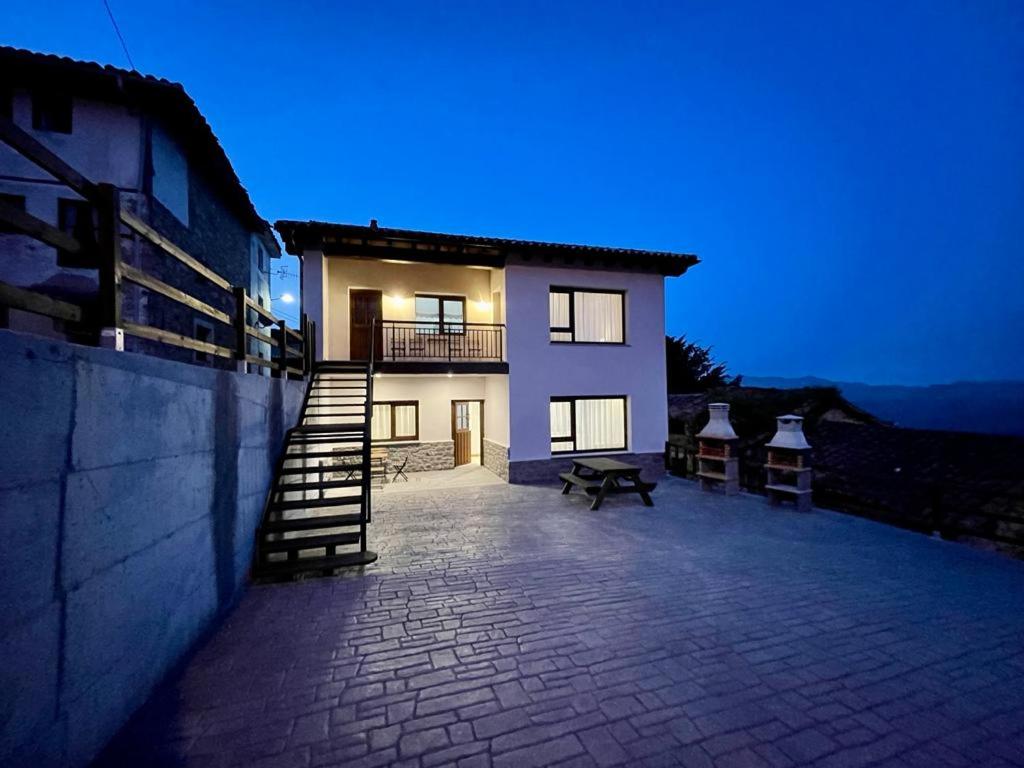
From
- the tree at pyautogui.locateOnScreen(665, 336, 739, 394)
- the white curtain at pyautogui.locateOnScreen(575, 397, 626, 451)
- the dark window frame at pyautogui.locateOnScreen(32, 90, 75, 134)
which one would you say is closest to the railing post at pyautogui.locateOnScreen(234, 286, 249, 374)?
the white curtain at pyautogui.locateOnScreen(575, 397, 626, 451)

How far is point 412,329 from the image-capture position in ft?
38.7

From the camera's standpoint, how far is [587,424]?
38.5 feet

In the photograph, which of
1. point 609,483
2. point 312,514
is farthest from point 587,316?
point 312,514

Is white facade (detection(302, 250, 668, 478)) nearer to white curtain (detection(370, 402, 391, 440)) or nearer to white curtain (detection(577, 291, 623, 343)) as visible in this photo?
white curtain (detection(577, 291, 623, 343))

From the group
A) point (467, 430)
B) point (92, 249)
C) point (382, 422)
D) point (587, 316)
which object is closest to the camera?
point (92, 249)

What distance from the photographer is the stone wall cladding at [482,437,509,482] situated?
10891 mm

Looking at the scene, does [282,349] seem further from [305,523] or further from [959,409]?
[959,409]

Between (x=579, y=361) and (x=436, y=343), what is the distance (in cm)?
438

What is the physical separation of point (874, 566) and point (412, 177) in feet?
540

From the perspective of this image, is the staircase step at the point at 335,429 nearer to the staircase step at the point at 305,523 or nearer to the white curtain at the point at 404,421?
the staircase step at the point at 305,523

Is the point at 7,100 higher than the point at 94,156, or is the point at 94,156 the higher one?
the point at 7,100

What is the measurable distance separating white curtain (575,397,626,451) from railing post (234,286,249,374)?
8406mm

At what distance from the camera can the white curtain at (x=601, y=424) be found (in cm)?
1169

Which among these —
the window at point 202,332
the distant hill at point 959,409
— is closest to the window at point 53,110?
the window at point 202,332
